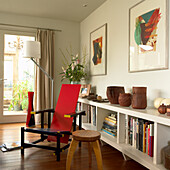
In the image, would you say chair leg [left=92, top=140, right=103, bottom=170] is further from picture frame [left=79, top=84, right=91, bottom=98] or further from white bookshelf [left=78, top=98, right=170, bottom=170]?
picture frame [left=79, top=84, right=91, bottom=98]

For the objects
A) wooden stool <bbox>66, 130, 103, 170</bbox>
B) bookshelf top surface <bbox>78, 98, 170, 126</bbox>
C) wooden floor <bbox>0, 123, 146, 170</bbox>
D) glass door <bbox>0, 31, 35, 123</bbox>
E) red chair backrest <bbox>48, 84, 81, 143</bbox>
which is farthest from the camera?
glass door <bbox>0, 31, 35, 123</bbox>

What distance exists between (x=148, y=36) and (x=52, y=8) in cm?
253

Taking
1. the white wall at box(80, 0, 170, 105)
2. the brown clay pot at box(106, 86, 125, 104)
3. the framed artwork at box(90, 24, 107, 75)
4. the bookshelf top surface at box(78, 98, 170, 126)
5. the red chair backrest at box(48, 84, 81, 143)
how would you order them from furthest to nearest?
the framed artwork at box(90, 24, 107, 75) < the red chair backrest at box(48, 84, 81, 143) < the brown clay pot at box(106, 86, 125, 104) < the white wall at box(80, 0, 170, 105) < the bookshelf top surface at box(78, 98, 170, 126)

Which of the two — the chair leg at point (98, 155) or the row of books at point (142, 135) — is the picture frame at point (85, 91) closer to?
the row of books at point (142, 135)

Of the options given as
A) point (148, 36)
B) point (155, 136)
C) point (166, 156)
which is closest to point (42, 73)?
point (148, 36)

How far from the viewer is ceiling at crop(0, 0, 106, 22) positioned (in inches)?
157

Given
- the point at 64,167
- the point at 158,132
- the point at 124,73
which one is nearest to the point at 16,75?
the point at 124,73

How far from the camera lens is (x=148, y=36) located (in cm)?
264

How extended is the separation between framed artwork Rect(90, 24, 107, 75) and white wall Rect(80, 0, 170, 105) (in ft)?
0.35

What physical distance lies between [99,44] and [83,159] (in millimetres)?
2410

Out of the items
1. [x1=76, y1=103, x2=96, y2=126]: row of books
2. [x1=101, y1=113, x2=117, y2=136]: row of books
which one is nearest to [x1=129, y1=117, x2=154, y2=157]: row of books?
[x1=101, y1=113, x2=117, y2=136]: row of books

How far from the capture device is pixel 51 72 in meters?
4.93

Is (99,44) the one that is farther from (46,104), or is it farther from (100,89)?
(46,104)

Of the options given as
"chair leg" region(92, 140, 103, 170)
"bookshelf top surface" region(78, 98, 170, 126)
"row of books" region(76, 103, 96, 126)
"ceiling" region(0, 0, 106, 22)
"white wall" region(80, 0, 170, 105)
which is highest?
"ceiling" region(0, 0, 106, 22)
